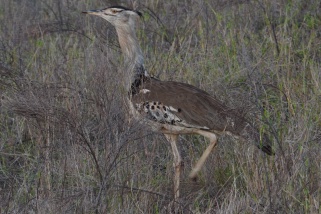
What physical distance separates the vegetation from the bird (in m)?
0.08

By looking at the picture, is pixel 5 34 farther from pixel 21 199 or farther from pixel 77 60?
pixel 21 199

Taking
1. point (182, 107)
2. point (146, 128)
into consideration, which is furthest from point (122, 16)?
point (146, 128)

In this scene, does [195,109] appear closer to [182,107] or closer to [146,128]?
[182,107]

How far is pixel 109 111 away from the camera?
4883 millimetres

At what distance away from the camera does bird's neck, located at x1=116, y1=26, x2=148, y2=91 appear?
5.38m

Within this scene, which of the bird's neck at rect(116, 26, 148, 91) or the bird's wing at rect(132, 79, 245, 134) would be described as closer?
the bird's wing at rect(132, 79, 245, 134)

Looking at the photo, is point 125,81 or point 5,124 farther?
point 5,124

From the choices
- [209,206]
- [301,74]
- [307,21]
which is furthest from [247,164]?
[307,21]

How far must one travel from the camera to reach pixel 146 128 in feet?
16.0

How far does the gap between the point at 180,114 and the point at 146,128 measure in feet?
0.78

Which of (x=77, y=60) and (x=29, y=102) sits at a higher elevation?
(x=29, y=102)

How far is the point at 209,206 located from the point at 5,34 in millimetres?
3109

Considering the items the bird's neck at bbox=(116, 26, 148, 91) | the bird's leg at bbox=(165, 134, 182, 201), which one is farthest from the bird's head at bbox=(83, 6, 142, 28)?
the bird's leg at bbox=(165, 134, 182, 201)

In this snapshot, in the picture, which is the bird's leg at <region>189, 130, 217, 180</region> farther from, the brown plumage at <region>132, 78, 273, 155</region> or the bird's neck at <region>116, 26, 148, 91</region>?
the bird's neck at <region>116, 26, 148, 91</region>
